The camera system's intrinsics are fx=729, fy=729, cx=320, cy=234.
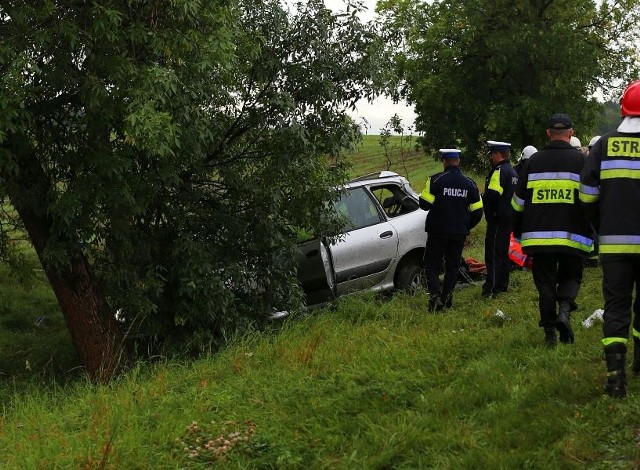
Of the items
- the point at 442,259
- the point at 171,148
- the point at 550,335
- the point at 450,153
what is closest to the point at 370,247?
the point at 442,259

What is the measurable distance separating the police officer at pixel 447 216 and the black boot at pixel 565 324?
7.20 ft

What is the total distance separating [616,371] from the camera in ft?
14.7

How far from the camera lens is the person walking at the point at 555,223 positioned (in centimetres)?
573

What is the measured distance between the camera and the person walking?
573cm

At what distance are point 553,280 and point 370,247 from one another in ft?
11.1

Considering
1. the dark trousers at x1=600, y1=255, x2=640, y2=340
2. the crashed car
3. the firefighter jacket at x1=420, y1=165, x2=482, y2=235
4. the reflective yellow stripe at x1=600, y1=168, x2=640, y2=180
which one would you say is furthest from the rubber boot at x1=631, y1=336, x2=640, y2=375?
the crashed car

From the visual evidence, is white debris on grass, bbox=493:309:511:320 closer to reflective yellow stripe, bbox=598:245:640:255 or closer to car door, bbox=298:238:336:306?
car door, bbox=298:238:336:306

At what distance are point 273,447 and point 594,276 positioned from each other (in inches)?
261

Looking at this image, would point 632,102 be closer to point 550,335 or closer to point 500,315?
point 550,335

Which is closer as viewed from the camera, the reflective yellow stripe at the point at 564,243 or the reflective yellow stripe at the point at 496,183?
the reflective yellow stripe at the point at 564,243

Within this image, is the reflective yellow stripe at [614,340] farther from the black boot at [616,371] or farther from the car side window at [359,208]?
the car side window at [359,208]

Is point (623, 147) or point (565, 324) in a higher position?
point (623, 147)

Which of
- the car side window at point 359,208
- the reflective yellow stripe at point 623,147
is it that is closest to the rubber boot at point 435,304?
the car side window at point 359,208

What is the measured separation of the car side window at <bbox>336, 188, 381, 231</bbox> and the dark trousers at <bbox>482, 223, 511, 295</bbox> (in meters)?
1.44
